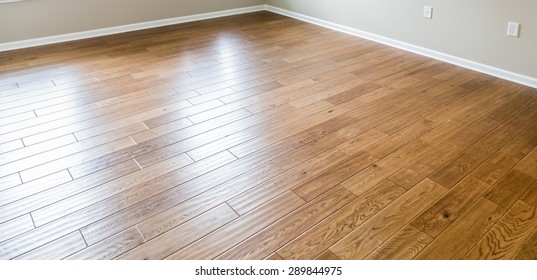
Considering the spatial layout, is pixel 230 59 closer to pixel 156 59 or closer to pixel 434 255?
pixel 156 59

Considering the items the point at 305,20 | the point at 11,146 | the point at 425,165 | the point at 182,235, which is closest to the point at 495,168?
the point at 425,165

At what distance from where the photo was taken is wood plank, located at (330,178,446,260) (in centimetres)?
170

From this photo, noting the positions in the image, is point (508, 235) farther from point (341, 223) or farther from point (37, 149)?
point (37, 149)

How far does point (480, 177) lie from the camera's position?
2.14 m

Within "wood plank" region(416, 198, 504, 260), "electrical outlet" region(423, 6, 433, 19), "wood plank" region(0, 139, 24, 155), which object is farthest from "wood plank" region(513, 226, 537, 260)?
"wood plank" region(0, 139, 24, 155)

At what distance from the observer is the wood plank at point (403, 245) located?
1.66m

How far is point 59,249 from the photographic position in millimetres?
1687

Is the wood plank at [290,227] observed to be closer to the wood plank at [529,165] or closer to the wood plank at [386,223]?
the wood plank at [386,223]

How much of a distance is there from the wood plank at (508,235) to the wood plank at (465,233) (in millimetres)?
24

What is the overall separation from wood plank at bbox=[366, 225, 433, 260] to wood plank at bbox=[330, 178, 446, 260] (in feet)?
0.07

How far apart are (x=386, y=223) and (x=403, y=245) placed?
14 centimetres

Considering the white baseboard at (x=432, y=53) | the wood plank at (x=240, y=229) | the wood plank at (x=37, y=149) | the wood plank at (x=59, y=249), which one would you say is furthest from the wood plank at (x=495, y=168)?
the wood plank at (x=37, y=149)

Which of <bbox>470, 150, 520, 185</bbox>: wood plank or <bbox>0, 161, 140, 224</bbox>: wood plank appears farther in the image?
<bbox>470, 150, 520, 185</bbox>: wood plank

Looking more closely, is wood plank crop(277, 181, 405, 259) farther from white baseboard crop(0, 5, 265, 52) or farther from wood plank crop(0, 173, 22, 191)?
white baseboard crop(0, 5, 265, 52)
